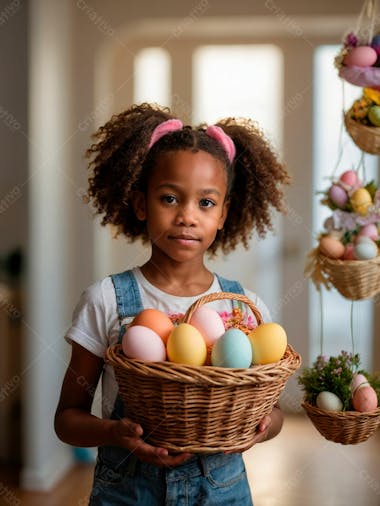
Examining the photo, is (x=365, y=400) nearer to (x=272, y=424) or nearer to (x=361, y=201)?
(x=272, y=424)

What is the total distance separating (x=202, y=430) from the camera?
114cm

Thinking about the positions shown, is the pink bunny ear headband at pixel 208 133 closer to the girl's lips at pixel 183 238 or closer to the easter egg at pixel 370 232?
the girl's lips at pixel 183 238

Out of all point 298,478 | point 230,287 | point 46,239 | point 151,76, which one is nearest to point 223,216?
point 230,287

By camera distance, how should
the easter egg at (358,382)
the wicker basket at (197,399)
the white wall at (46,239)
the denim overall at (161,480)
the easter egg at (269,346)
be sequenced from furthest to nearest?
→ the white wall at (46,239) < the easter egg at (358,382) < the denim overall at (161,480) < the easter egg at (269,346) < the wicker basket at (197,399)

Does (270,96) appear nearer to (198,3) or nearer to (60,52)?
(198,3)

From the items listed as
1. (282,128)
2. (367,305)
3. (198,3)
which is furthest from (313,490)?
(198,3)

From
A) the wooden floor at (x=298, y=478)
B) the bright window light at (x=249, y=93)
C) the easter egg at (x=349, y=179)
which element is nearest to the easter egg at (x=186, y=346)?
the easter egg at (x=349, y=179)

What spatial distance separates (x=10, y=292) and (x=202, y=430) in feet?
6.36

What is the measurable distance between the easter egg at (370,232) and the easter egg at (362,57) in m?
0.39

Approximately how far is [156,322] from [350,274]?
697 millimetres

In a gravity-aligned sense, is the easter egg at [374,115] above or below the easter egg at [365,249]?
above

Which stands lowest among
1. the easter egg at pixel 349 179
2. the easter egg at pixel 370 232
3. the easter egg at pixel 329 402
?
the easter egg at pixel 329 402

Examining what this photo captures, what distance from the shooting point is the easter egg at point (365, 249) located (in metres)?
1.73

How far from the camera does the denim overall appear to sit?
130cm
